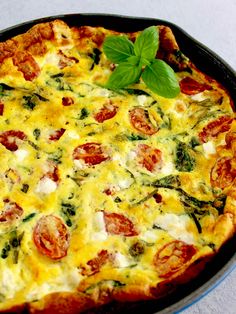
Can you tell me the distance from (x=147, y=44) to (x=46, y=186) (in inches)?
55.9

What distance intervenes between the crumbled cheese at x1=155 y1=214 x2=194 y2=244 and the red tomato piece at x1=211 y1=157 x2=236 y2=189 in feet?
1.22

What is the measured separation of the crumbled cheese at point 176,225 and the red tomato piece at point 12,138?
3.78ft

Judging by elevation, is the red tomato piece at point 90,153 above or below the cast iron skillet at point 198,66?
below

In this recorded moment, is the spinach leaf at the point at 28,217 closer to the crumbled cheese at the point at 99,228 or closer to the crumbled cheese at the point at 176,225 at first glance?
the crumbled cheese at the point at 99,228

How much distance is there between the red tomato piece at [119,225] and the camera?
425cm

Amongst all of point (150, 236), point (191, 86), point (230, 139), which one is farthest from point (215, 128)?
point (150, 236)

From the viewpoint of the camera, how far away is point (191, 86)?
17.0 feet

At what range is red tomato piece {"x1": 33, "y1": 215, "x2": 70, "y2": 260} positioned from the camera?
13.5 ft

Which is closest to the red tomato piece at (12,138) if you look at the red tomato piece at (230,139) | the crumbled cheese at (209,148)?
the crumbled cheese at (209,148)

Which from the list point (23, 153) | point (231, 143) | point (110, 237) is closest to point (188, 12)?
point (231, 143)

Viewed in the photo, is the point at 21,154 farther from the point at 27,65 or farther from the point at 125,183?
the point at 27,65

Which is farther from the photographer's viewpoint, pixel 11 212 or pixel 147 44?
pixel 147 44

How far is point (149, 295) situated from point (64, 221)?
30.5 inches

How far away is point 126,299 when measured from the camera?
3.84 metres
